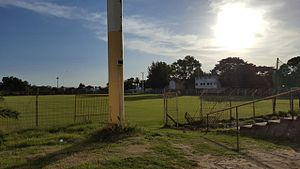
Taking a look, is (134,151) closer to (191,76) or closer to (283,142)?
(283,142)

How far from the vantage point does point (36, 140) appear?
449 inches

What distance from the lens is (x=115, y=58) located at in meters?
12.5

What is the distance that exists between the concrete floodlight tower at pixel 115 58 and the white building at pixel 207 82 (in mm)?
94289

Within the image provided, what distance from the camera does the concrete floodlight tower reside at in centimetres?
1245

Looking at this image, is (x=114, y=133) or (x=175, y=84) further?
(x=175, y=84)

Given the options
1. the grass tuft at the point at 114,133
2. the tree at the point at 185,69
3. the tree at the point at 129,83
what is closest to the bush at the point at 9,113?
the grass tuft at the point at 114,133

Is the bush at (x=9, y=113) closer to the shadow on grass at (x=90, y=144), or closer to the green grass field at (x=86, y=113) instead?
the shadow on grass at (x=90, y=144)

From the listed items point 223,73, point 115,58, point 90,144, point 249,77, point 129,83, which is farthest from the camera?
point 129,83

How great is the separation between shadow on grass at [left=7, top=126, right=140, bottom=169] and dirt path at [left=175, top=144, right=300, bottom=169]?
2015mm

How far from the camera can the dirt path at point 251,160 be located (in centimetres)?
852

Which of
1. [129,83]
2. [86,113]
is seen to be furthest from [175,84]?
[86,113]

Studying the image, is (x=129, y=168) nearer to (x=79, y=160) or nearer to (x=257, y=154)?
(x=79, y=160)

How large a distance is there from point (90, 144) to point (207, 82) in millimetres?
104326

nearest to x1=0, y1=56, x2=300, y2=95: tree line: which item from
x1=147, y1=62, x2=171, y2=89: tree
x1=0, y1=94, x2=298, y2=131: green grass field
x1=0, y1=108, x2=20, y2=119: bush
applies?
x1=147, y1=62, x2=171, y2=89: tree
